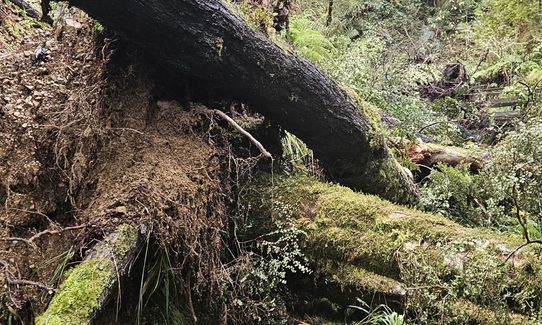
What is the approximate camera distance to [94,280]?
8.27ft

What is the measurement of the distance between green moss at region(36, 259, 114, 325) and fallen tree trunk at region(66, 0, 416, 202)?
1.50m

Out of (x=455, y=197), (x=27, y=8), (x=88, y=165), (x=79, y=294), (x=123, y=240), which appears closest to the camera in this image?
(x=79, y=294)

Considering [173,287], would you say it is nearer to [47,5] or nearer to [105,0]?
[105,0]

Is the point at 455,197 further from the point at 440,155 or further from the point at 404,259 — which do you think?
the point at 404,259

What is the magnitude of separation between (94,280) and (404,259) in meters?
1.98

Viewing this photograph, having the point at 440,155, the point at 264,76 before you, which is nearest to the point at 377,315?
the point at 264,76

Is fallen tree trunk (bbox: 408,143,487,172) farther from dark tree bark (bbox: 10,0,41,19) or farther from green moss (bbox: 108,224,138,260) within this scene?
dark tree bark (bbox: 10,0,41,19)

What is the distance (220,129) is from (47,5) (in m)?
1.45

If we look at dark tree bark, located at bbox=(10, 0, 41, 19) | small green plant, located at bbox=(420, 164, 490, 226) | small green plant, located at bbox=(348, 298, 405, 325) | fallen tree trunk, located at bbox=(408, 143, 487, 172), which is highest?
dark tree bark, located at bbox=(10, 0, 41, 19)

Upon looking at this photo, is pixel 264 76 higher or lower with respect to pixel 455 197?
higher

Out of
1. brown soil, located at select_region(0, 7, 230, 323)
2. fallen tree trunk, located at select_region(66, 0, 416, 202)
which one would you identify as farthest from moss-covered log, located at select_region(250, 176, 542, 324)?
brown soil, located at select_region(0, 7, 230, 323)

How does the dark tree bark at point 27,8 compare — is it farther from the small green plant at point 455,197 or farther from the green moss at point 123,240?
the small green plant at point 455,197

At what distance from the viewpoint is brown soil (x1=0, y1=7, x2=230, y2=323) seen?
2777 millimetres

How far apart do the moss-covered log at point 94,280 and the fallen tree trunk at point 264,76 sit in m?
1.28
